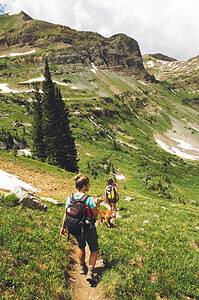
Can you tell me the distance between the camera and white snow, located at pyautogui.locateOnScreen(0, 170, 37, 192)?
30128mm

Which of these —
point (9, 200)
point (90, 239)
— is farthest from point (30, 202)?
point (90, 239)

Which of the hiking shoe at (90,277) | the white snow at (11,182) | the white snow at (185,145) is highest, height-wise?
the hiking shoe at (90,277)

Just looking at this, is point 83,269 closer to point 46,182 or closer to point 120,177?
point 46,182

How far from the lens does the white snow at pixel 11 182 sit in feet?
98.8

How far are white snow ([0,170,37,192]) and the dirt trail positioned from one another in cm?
1666

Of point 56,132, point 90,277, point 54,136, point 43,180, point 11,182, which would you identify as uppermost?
point 90,277

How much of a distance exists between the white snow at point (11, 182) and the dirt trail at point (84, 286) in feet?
54.7

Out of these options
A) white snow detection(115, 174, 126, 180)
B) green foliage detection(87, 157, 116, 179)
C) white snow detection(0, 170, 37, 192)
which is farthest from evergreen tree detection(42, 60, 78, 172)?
white snow detection(0, 170, 37, 192)

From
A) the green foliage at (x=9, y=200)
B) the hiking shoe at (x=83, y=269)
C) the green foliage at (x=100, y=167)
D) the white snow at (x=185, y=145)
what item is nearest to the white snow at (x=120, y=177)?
the green foliage at (x=100, y=167)

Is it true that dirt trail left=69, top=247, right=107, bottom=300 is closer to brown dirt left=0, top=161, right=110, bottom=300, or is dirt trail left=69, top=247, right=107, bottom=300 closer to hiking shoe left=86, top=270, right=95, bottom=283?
brown dirt left=0, top=161, right=110, bottom=300

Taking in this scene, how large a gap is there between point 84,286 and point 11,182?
2029cm

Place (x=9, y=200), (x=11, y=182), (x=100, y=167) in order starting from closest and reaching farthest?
1. (x=9, y=200)
2. (x=11, y=182)
3. (x=100, y=167)

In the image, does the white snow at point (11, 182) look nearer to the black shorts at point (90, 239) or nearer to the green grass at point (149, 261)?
the green grass at point (149, 261)

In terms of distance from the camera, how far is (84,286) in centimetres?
1259
